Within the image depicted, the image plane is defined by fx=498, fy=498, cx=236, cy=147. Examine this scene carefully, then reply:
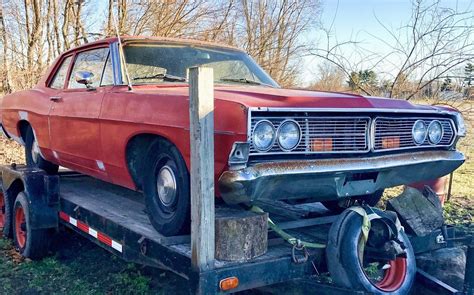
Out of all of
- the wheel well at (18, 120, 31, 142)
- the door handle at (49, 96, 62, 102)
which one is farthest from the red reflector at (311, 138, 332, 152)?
the wheel well at (18, 120, 31, 142)

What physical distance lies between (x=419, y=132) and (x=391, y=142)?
33 cm

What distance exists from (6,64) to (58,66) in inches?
298

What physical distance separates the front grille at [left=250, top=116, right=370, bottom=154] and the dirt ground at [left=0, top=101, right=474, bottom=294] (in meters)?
1.75

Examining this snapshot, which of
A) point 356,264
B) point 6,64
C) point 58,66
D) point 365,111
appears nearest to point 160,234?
point 356,264

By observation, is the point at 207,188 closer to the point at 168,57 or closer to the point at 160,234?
the point at 160,234

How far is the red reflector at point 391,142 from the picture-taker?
3.27 metres

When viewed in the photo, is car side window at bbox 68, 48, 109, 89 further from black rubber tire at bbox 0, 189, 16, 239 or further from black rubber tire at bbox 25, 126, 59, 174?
black rubber tire at bbox 0, 189, 16, 239

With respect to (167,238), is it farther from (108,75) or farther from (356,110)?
(108,75)

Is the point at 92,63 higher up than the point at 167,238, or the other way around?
the point at 92,63

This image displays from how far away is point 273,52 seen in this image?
13.9 m

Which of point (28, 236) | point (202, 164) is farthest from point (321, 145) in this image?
point (28, 236)

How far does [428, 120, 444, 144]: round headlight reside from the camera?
11.8 ft

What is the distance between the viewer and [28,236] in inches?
180

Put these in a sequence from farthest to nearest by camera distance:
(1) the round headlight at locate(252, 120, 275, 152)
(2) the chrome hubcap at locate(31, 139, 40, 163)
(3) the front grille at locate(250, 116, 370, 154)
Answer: (2) the chrome hubcap at locate(31, 139, 40, 163), (3) the front grille at locate(250, 116, 370, 154), (1) the round headlight at locate(252, 120, 275, 152)
